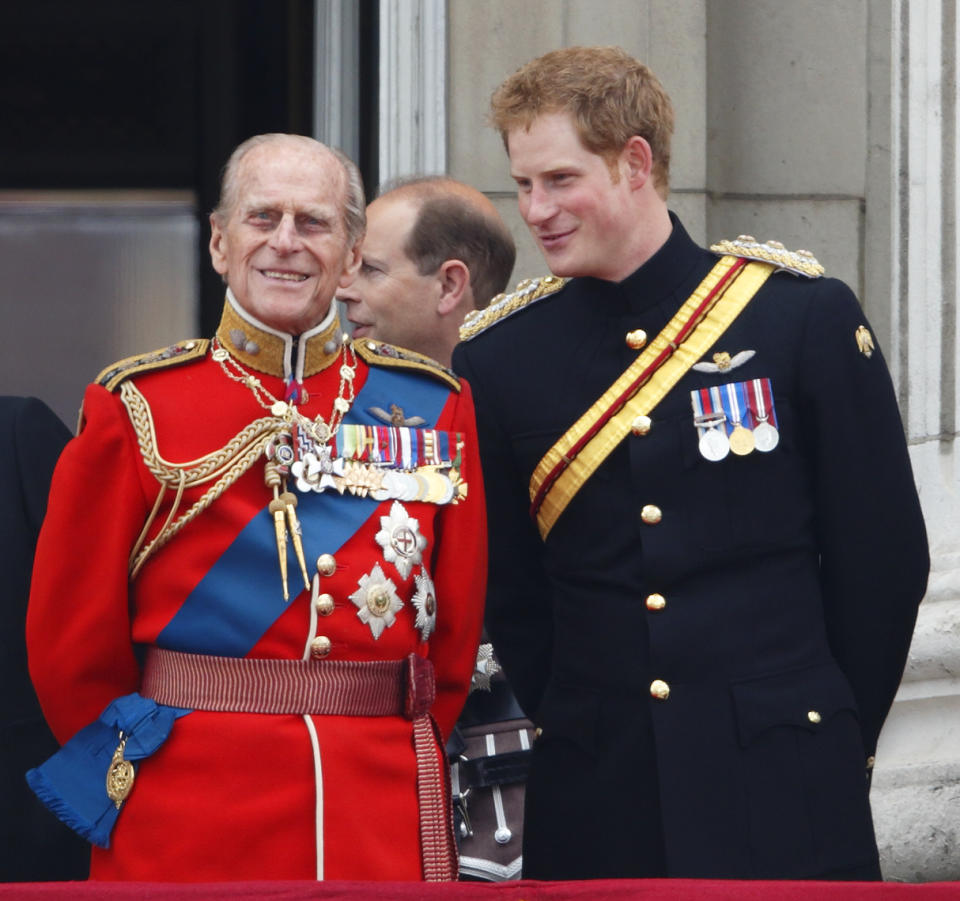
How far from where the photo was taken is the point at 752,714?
113 inches

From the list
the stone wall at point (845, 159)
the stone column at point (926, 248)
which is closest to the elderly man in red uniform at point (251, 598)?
the stone wall at point (845, 159)

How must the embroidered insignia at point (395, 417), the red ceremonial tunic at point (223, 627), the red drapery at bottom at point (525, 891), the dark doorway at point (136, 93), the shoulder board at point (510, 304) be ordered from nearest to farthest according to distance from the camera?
the red drapery at bottom at point (525, 891)
the red ceremonial tunic at point (223, 627)
the embroidered insignia at point (395, 417)
the shoulder board at point (510, 304)
the dark doorway at point (136, 93)

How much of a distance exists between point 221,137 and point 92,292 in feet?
2.06

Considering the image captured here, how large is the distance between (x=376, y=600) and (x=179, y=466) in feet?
1.07

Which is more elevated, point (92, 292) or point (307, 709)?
point (92, 292)

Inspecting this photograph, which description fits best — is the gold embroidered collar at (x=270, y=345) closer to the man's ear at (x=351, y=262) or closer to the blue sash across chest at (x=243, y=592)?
the man's ear at (x=351, y=262)

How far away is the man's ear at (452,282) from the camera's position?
12.3 ft

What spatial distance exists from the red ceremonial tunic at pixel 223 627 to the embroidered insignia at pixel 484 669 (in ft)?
1.99

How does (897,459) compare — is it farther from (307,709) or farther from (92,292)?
(92,292)

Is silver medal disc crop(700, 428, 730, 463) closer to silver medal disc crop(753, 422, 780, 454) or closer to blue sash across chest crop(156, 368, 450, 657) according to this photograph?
silver medal disc crop(753, 422, 780, 454)

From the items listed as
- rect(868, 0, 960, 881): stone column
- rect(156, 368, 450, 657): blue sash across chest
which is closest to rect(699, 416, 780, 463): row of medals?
rect(156, 368, 450, 657): blue sash across chest

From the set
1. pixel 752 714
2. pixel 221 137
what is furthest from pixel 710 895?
pixel 221 137

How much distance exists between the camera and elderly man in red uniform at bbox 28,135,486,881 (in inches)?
104

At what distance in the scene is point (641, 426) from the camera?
295cm
